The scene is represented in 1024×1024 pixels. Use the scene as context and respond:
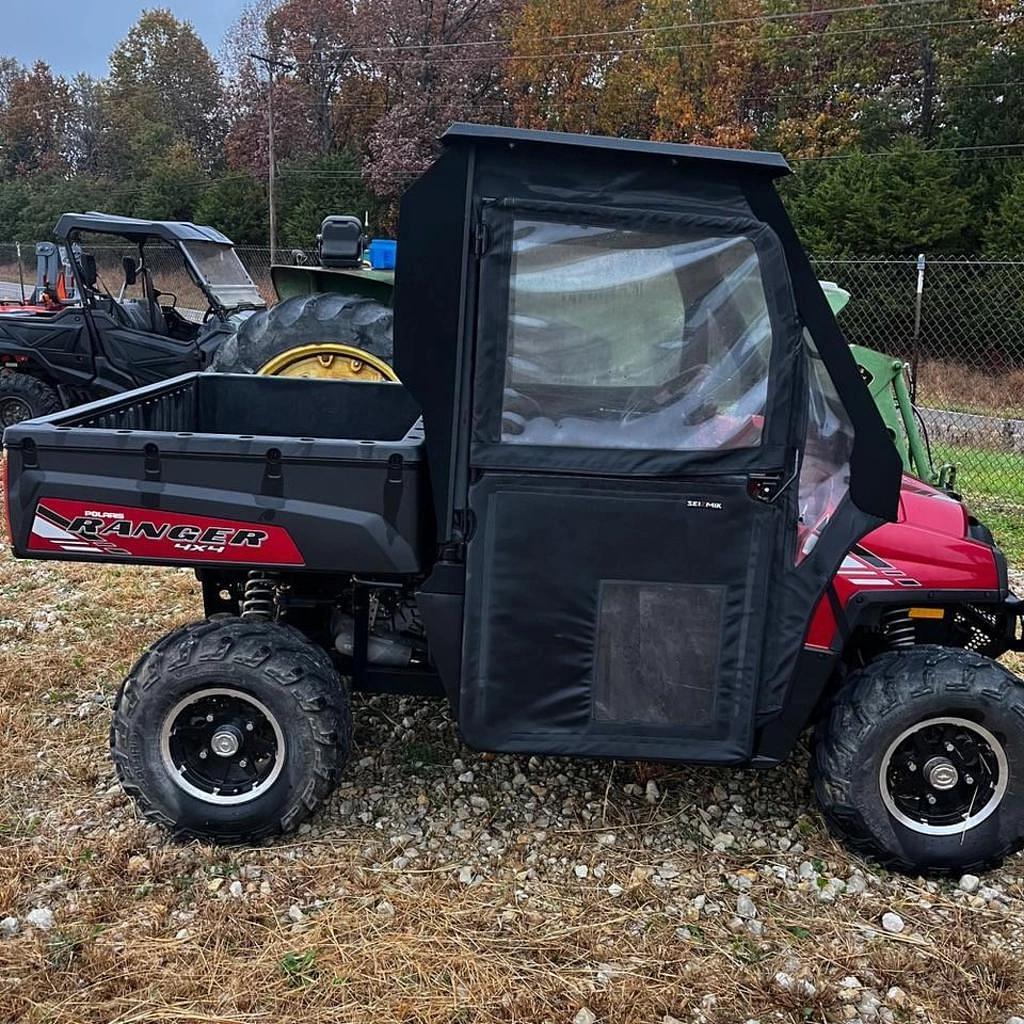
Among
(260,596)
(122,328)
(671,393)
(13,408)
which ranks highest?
(671,393)

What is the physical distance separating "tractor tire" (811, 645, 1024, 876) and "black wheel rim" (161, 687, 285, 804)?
1.72 meters

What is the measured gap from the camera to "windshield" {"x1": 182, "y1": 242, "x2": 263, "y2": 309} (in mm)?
9469

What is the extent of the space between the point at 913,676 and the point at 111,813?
261cm

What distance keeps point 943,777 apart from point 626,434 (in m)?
1.42

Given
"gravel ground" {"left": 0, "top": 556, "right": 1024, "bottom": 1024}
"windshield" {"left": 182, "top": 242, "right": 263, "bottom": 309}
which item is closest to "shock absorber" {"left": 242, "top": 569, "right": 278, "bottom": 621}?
"gravel ground" {"left": 0, "top": 556, "right": 1024, "bottom": 1024}

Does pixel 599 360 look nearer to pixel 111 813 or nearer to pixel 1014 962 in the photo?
pixel 1014 962

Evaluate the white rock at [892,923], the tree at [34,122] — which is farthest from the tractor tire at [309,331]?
the tree at [34,122]

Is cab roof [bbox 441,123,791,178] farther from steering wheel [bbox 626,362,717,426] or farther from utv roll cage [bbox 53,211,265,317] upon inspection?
utv roll cage [bbox 53,211,265,317]

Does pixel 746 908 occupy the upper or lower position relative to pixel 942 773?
lower

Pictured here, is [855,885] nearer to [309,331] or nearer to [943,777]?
[943,777]

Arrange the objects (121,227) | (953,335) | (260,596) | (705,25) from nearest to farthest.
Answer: (260,596) < (121,227) < (953,335) < (705,25)

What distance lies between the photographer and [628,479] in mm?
3002

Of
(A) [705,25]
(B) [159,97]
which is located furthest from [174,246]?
(B) [159,97]

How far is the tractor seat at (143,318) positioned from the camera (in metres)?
9.47
